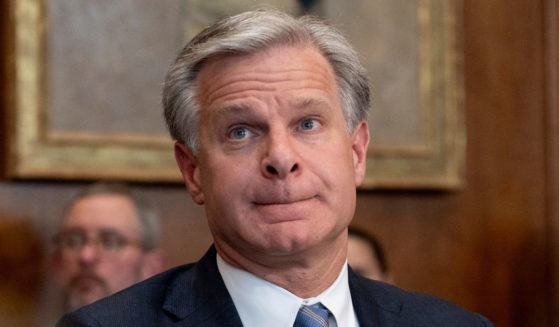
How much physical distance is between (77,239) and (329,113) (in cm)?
220

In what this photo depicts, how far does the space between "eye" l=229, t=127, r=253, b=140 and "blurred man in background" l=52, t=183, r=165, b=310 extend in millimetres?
2057

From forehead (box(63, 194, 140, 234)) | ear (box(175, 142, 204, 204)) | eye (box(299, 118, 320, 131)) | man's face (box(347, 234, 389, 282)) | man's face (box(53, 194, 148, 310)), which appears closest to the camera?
eye (box(299, 118, 320, 131))

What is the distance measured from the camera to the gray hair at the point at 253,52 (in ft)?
8.32

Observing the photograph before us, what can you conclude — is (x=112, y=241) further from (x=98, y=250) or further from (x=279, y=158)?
(x=279, y=158)

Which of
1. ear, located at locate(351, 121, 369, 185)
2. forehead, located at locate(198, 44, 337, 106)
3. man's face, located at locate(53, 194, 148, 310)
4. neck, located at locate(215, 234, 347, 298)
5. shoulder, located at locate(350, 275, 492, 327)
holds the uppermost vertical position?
forehead, located at locate(198, 44, 337, 106)

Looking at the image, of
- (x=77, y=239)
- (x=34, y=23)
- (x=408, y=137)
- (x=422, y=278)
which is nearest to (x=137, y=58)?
(x=34, y=23)

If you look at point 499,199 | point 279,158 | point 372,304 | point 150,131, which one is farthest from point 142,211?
point 279,158

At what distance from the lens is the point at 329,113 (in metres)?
2.59

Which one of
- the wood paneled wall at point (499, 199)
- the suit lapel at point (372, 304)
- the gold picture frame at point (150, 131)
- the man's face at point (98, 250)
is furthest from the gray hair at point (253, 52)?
the wood paneled wall at point (499, 199)

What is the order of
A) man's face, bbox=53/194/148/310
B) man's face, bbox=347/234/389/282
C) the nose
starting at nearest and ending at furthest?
the nose → man's face, bbox=53/194/148/310 → man's face, bbox=347/234/389/282

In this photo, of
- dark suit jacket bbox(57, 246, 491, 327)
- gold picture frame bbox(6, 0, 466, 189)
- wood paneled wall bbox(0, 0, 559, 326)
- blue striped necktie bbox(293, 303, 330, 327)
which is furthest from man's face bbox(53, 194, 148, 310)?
blue striped necktie bbox(293, 303, 330, 327)

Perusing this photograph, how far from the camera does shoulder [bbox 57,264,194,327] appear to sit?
251 cm

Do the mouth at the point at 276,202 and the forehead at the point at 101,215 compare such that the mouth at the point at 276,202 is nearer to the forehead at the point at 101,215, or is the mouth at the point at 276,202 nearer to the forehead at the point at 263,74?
the forehead at the point at 263,74

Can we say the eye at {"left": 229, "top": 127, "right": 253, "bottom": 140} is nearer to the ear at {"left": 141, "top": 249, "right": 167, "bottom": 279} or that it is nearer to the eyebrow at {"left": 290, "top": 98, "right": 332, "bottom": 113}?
the eyebrow at {"left": 290, "top": 98, "right": 332, "bottom": 113}
